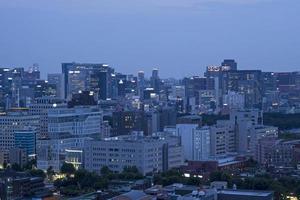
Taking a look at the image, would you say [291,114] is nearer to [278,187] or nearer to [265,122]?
[265,122]

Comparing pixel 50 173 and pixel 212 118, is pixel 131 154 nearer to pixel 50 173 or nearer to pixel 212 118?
pixel 50 173

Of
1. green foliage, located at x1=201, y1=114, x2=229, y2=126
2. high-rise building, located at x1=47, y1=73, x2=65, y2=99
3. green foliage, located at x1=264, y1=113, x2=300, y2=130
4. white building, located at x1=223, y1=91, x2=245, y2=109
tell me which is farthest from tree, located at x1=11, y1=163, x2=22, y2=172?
white building, located at x1=223, y1=91, x2=245, y2=109

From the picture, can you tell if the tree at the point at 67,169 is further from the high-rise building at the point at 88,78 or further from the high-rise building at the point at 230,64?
the high-rise building at the point at 230,64

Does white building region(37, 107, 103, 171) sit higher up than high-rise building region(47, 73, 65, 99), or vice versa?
high-rise building region(47, 73, 65, 99)

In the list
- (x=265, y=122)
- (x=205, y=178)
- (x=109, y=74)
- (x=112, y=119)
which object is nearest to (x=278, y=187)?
(x=205, y=178)

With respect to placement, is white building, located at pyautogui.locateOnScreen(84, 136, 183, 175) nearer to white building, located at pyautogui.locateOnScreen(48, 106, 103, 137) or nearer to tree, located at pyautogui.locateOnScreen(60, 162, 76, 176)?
tree, located at pyautogui.locateOnScreen(60, 162, 76, 176)

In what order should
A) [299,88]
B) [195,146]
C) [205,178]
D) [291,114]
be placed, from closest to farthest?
[205,178] → [195,146] → [291,114] → [299,88]

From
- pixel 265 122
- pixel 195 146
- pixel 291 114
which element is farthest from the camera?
pixel 291 114

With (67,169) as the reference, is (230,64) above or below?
above

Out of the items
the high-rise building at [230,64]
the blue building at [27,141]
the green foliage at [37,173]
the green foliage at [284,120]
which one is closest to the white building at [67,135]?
the blue building at [27,141]

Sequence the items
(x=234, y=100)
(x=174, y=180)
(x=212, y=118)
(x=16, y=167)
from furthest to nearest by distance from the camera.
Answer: (x=234, y=100), (x=212, y=118), (x=16, y=167), (x=174, y=180)

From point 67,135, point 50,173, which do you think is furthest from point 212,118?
point 50,173
